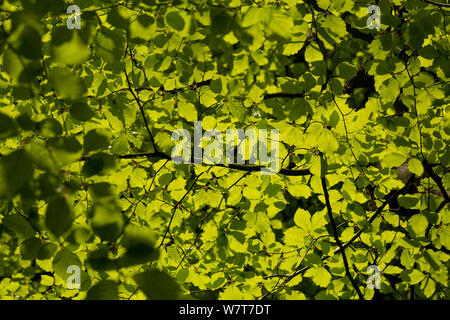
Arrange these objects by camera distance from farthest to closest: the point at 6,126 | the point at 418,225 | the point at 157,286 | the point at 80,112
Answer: the point at 418,225 < the point at 80,112 < the point at 6,126 < the point at 157,286

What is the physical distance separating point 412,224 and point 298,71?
1.09 metres

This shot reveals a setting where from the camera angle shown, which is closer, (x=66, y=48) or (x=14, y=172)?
(x=14, y=172)

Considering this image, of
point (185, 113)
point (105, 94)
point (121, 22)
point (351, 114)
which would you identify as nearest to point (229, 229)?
point (185, 113)

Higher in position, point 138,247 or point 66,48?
point 66,48

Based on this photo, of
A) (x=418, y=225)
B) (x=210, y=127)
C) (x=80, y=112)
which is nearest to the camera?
(x=80, y=112)

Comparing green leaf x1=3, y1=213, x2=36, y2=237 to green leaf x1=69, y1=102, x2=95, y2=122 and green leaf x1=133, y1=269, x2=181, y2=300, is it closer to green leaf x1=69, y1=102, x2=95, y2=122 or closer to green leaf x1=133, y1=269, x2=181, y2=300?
green leaf x1=69, y1=102, x2=95, y2=122

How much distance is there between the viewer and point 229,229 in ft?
7.64

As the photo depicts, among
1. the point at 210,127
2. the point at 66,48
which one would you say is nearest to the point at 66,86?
the point at 66,48

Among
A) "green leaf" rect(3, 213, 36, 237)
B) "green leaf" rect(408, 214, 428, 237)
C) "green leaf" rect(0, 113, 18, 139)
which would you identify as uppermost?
"green leaf" rect(408, 214, 428, 237)

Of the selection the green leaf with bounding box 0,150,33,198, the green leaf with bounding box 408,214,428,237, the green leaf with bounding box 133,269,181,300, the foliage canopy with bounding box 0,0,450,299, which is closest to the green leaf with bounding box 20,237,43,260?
the foliage canopy with bounding box 0,0,450,299

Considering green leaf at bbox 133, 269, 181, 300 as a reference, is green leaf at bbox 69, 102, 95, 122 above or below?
above

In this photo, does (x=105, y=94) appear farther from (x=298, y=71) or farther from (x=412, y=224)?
(x=412, y=224)

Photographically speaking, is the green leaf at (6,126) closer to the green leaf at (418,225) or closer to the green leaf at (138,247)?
the green leaf at (138,247)

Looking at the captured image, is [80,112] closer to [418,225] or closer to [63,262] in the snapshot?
[63,262]
